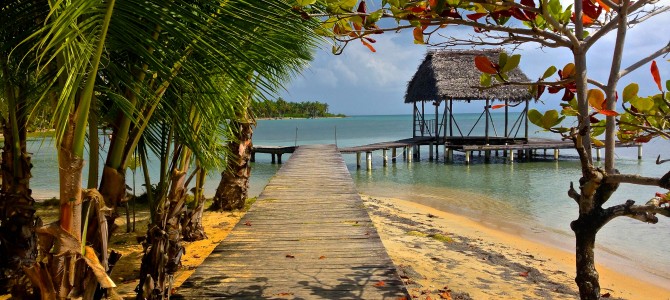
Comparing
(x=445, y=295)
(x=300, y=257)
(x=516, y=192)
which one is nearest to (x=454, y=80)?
(x=516, y=192)

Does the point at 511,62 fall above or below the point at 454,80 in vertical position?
below

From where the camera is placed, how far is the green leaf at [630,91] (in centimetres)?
172

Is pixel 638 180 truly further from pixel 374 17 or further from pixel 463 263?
pixel 463 263

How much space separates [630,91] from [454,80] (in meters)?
18.0

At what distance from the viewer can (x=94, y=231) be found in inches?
78.9

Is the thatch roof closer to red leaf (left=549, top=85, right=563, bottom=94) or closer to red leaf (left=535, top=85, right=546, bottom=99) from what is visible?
red leaf (left=549, top=85, right=563, bottom=94)

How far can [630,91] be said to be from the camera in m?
1.73

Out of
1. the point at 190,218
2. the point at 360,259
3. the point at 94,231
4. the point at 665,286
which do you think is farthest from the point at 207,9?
the point at 665,286

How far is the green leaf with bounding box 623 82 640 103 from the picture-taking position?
1.72 m

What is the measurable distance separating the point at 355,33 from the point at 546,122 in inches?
35.9

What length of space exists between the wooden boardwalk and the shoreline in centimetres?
97

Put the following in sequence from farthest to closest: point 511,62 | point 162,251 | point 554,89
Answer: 1. point 162,251
2. point 554,89
3. point 511,62

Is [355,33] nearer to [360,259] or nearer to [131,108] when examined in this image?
[131,108]

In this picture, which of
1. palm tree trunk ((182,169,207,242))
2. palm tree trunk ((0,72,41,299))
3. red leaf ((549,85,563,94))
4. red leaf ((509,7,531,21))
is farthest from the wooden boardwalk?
red leaf ((509,7,531,21))
